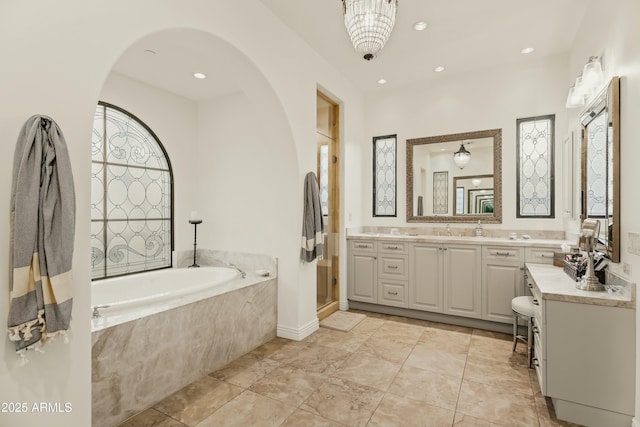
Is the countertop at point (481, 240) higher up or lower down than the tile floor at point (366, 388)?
higher up

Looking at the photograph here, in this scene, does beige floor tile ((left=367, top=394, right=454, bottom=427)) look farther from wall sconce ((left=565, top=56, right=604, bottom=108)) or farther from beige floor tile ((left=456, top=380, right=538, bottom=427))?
wall sconce ((left=565, top=56, right=604, bottom=108))

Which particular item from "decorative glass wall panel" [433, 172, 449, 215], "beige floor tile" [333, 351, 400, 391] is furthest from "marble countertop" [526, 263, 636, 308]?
"decorative glass wall panel" [433, 172, 449, 215]

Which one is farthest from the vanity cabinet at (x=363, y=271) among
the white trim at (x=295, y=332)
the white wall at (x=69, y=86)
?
the white wall at (x=69, y=86)

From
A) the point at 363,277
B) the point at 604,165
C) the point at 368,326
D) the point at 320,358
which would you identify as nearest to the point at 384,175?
the point at 363,277

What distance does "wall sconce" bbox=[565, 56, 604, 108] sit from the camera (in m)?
2.22

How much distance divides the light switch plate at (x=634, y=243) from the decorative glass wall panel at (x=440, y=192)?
2.20 metres

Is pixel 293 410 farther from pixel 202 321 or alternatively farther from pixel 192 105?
pixel 192 105

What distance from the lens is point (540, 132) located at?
350cm

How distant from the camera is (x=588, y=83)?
7.51 ft

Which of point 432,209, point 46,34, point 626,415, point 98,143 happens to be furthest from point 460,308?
point 98,143

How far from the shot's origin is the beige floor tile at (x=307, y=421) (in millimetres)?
1849

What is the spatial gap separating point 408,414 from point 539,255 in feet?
6.96

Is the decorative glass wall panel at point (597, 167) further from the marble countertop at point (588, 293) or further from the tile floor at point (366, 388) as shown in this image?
the tile floor at point (366, 388)

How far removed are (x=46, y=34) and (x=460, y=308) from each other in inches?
153
